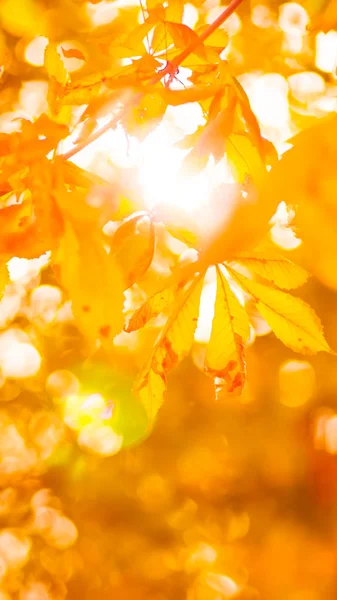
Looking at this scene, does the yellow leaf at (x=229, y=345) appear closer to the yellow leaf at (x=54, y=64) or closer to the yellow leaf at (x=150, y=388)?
the yellow leaf at (x=150, y=388)

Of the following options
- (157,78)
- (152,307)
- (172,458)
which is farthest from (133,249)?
(172,458)

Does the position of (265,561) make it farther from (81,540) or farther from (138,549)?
(81,540)

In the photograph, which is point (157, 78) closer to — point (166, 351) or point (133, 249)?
point (133, 249)

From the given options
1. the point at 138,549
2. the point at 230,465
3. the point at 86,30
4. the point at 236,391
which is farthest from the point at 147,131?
the point at 138,549

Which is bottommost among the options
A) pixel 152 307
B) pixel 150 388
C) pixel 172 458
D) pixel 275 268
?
pixel 172 458

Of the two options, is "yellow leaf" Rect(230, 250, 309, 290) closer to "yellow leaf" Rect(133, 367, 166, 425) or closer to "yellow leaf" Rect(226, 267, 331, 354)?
"yellow leaf" Rect(226, 267, 331, 354)

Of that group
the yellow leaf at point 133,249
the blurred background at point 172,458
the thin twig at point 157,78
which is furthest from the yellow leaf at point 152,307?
the blurred background at point 172,458
